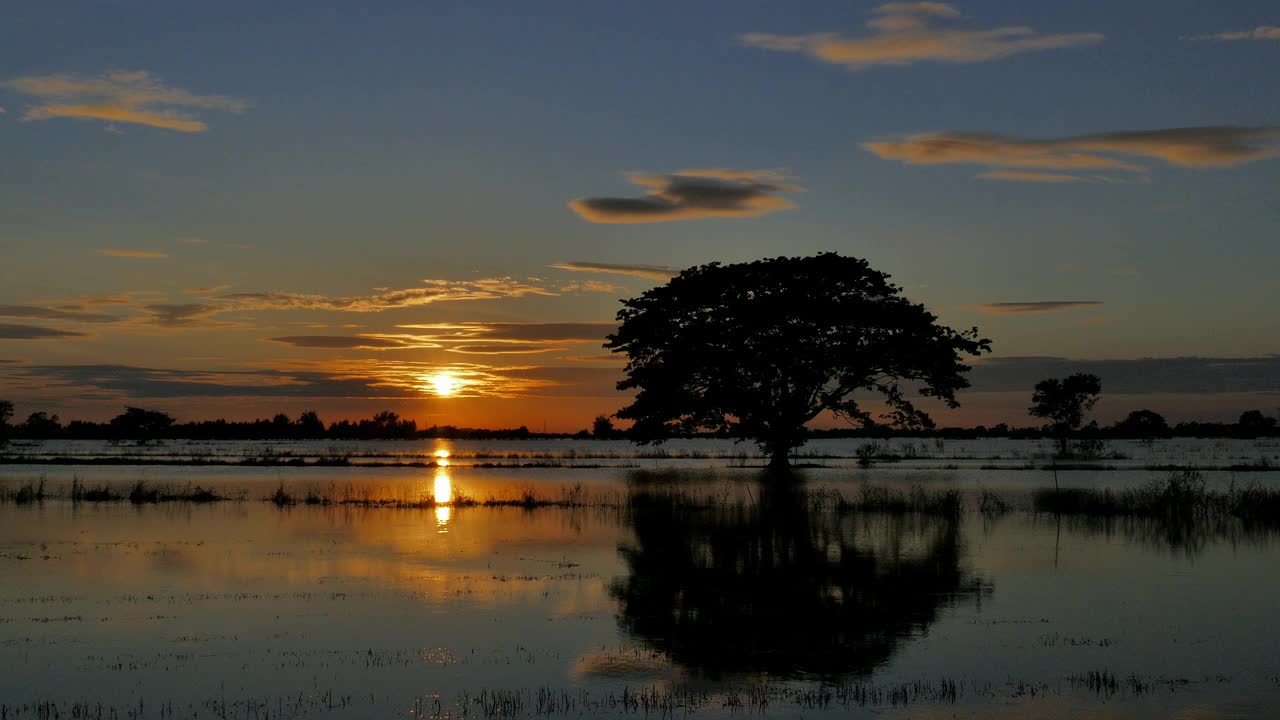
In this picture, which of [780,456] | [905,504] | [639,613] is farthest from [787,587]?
[780,456]

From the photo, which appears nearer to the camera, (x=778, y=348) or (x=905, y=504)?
(x=905, y=504)

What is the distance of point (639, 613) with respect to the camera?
19.0 m

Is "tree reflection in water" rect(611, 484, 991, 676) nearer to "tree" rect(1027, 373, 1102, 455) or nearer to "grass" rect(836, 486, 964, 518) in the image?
"grass" rect(836, 486, 964, 518)

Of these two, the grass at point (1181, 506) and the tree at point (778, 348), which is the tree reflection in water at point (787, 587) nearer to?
the grass at point (1181, 506)

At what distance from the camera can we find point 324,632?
17.2 metres

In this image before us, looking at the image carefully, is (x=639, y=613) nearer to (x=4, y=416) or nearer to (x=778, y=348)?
(x=778, y=348)

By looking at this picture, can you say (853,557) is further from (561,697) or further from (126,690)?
(126,690)

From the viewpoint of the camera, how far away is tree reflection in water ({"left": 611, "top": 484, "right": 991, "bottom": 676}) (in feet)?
52.8

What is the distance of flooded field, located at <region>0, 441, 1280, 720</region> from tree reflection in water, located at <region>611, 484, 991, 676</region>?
0.09 m

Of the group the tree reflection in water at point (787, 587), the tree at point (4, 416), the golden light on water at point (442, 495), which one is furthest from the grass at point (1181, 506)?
the tree at point (4, 416)

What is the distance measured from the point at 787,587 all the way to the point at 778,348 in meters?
35.1

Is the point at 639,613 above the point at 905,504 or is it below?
below

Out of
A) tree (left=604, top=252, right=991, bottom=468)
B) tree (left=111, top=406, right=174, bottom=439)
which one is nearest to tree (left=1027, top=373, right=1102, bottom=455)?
tree (left=604, top=252, right=991, bottom=468)

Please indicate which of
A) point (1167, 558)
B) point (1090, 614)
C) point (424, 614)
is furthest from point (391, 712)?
point (1167, 558)
